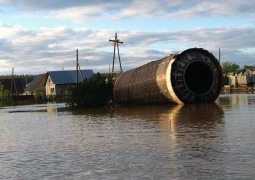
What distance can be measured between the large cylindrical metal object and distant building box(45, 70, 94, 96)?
180 feet

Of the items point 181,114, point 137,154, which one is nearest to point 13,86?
point 181,114

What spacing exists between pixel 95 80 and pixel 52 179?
29.5m

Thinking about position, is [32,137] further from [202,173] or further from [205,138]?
[202,173]

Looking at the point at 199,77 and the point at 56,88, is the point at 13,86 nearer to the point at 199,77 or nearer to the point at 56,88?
the point at 56,88

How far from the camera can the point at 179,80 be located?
28.4 metres

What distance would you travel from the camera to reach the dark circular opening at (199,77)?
30578mm

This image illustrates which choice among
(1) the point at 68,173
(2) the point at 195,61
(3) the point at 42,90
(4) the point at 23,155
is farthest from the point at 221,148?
(3) the point at 42,90

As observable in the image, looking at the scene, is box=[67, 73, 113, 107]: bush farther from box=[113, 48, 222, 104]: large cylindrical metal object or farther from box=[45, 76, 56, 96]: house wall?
box=[45, 76, 56, 96]: house wall

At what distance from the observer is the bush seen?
35.5 meters

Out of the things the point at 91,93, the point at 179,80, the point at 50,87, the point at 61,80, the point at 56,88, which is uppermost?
the point at 61,80

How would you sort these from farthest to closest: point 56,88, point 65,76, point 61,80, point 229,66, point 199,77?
1. point 229,66
2. point 65,76
3. point 61,80
4. point 56,88
5. point 199,77

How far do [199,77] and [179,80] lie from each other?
4666 millimetres

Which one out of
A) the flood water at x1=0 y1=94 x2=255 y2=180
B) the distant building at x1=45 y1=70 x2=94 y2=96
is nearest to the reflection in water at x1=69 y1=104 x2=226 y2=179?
the flood water at x1=0 y1=94 x2=255 y2=180

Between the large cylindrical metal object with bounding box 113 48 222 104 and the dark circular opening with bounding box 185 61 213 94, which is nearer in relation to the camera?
the large cylindrical metal object with bounding box 113 48 222 104
